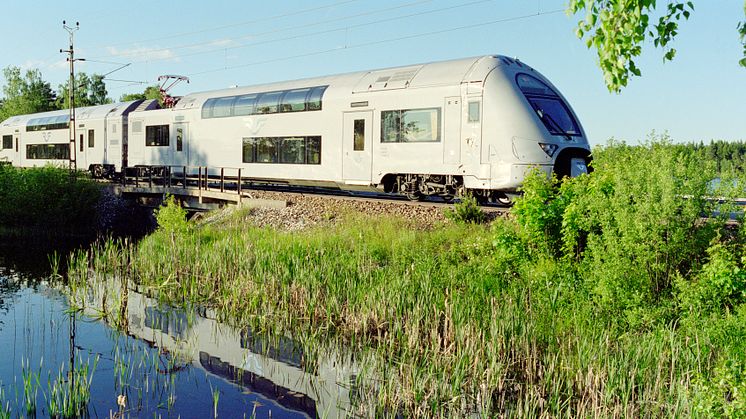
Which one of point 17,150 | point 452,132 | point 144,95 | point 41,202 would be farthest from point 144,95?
point 452,132

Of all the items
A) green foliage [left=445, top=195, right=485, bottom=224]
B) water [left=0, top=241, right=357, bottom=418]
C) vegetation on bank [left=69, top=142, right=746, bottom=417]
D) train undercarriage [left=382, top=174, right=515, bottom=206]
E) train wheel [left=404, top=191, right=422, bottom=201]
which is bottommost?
water [left=0, top=241, right=357, bottom=418]

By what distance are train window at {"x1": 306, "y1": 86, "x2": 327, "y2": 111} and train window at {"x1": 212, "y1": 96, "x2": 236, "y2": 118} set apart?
3667mm

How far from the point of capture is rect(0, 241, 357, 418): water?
7.23 metres

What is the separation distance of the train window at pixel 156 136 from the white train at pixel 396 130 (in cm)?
8

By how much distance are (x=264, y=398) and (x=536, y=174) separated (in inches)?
254

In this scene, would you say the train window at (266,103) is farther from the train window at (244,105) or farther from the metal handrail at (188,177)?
the metal handrail at (188,177)

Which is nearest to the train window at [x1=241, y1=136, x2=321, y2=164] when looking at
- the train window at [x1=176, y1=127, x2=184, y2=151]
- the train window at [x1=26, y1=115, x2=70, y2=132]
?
the train window at [x1=176, y1=127, x2=184, y2=151]

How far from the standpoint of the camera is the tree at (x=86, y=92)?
73688mm

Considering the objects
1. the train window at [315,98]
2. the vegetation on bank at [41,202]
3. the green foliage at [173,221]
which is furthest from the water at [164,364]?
the vegetation on bank at [41,202]

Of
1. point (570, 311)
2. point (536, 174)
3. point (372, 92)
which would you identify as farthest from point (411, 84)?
point (570, 311)

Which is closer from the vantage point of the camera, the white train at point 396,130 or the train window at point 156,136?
the white train at point 396,130

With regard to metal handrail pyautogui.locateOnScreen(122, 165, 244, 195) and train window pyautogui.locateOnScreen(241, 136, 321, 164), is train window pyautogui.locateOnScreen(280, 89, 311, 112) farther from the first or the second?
metal handrail pyautogui.locateOnScreen(122, 165, 244, 195)

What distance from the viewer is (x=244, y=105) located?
20.8m

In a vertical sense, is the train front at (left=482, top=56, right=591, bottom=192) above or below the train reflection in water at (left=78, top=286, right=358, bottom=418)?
above
